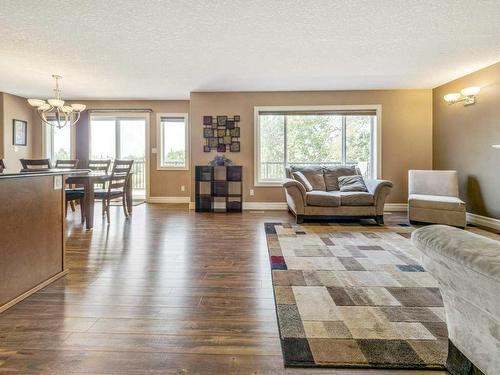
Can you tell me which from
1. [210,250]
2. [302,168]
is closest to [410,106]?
[302,168]

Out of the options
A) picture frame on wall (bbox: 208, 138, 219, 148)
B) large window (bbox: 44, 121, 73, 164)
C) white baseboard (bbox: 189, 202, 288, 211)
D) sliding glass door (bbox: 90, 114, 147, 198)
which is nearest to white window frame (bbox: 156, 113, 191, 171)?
sliding glass door (bbox: 90, 114, 147, 198)

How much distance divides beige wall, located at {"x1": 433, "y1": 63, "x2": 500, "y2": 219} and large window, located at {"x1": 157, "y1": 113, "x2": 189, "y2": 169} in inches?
209

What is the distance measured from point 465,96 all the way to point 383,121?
1.42 metres

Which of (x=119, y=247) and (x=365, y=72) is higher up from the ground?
(x=365, y=72)

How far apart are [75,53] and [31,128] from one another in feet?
14.2

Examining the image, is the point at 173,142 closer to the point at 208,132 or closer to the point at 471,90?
the point at 208,132

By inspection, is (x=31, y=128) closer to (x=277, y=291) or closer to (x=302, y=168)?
(x=302, y=168)

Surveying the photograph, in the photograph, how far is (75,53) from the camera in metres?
3.96

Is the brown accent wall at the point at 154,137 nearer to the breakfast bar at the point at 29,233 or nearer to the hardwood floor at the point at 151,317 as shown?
the hardwood floor at the point at 151,317

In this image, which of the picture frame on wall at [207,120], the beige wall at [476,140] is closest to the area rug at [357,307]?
the beige wall at [476,140]

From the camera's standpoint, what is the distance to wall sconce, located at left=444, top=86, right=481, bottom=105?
4.43 meters

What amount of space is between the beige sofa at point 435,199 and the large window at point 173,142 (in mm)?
4805

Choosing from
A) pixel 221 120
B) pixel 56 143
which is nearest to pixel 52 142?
pixel 56 143

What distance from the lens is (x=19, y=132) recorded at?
677 cm
